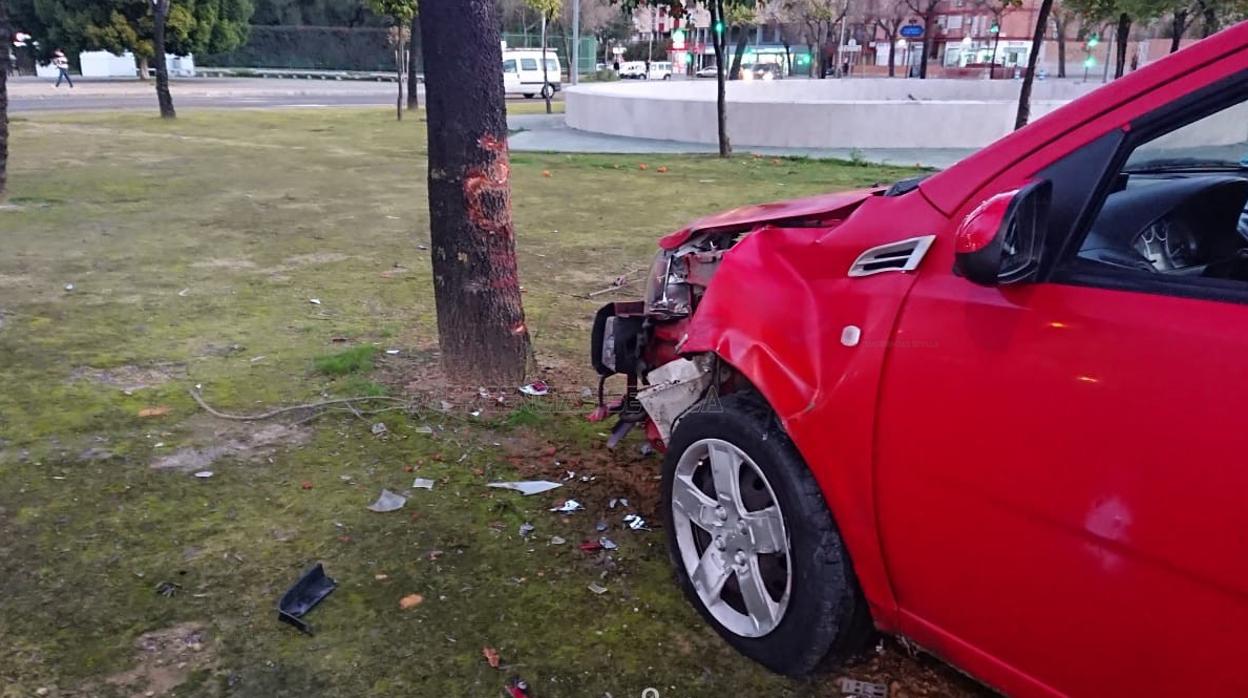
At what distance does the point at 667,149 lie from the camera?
18859 mm

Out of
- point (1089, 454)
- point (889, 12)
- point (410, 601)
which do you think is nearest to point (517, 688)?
point (410, 601)

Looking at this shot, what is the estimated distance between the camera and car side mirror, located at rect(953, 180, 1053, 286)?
201 centimetres

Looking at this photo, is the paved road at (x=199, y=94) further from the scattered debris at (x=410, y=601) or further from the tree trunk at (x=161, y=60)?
the scattered debris at (x=410, y=601)

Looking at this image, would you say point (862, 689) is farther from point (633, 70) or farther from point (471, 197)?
point (633, 70)

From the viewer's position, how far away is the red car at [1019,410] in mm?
1792

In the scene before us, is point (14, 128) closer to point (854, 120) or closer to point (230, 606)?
point (854, 120)

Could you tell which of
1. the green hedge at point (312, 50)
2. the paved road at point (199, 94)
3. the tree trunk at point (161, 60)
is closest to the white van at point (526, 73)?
the paved road at point (199, 94)

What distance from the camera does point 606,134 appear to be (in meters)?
22.0

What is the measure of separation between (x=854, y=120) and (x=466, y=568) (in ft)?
56.2

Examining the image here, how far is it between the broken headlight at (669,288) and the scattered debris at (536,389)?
1544 millimetres

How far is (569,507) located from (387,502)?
75 centimetres

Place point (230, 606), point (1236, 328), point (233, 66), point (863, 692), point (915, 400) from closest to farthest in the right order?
point (1236, 328) → point (915, 400) → point (863, 692) → point (230, 606) → point (233, 66)

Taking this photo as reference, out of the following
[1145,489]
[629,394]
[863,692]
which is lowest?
[863,692]

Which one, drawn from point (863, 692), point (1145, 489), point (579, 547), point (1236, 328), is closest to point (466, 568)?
point (579, 547)
